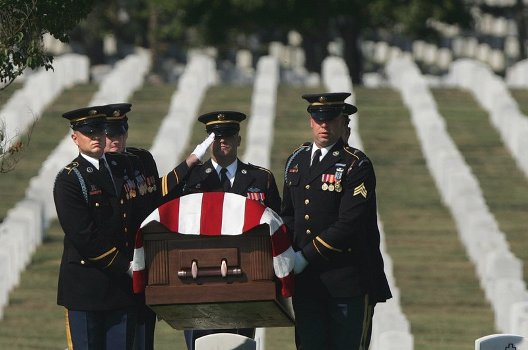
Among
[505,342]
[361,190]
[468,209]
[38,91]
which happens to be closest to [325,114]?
[361,190]

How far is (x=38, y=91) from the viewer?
33.2 meters

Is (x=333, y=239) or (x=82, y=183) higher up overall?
(x=82, y=183)

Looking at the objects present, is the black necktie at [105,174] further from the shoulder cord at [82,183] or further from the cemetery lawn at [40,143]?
the cemetery lawn at [40,143]

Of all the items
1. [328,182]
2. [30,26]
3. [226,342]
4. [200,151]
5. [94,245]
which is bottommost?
[226,342]

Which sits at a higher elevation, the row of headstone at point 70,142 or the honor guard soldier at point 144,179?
the row of headstone at point 70,142

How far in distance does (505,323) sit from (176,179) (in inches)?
224

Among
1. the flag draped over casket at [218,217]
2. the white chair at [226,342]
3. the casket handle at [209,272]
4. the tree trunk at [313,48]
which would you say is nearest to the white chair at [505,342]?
the white chair at [226,342]

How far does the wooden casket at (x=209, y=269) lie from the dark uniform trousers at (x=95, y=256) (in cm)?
50

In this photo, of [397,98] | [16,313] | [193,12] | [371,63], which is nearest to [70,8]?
[16,313]

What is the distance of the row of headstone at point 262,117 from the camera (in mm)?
25578

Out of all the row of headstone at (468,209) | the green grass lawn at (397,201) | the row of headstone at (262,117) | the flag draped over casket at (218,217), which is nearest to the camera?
the flag draped over casket at (218,217)

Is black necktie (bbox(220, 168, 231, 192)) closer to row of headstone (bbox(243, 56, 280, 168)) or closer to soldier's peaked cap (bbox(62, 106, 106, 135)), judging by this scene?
soldier's peaked cap (bbox(62, 106, 106, 135))

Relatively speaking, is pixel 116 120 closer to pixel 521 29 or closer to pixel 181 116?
pixel 181 116

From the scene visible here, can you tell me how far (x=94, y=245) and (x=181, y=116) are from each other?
688 inches
